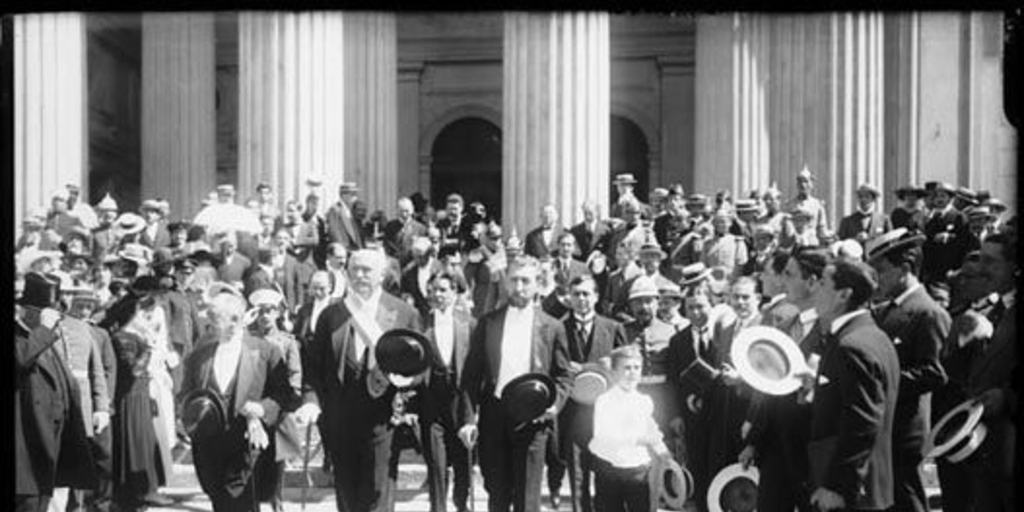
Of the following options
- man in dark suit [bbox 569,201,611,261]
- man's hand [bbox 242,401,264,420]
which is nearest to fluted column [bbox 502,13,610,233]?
man in dark suit [bbox 569,201,611,261]

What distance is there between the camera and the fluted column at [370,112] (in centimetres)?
1911

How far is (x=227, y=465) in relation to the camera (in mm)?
9289

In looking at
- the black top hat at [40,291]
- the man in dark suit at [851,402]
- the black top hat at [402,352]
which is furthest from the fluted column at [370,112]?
the man in dark suit at [851,402]

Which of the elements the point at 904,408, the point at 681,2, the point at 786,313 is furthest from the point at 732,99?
the point at 681,2

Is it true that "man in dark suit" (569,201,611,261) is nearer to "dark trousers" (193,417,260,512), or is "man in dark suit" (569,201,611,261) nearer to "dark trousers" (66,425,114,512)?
"dark trousers" (66,425,114,512)

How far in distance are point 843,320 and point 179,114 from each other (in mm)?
15420

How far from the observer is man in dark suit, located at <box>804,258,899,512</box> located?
6.87 metres

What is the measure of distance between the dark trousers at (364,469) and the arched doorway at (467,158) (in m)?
17.3

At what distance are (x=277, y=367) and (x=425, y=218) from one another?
7.45 metres

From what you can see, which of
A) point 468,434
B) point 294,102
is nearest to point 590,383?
point 468,434

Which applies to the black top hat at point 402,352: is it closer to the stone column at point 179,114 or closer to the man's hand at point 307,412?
the man's hand at point 307,412

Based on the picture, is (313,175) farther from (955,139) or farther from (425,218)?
(955,139)

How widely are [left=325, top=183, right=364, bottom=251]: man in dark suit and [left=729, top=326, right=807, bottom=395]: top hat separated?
8.63 metres

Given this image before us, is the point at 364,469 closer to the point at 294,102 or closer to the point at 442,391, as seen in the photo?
the point at 442,391
